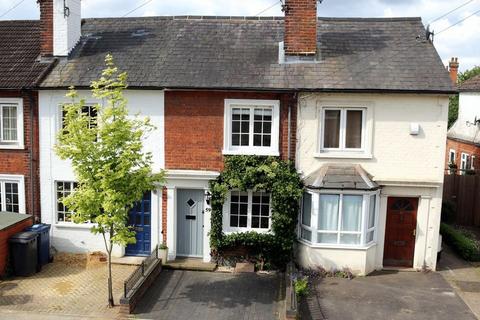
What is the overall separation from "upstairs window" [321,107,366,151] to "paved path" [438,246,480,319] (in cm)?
465

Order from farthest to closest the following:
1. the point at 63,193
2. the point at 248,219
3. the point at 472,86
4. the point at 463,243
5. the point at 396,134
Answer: the point at 472,86
the point at 463,243
the point at 63,193
the point at 248,219
the point at 396,134

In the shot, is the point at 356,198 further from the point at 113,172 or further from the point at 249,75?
the point at 113,172

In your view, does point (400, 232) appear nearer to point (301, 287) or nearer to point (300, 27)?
point (301, 287)

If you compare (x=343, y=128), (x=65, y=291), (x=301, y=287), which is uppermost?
(x=343, y=128)

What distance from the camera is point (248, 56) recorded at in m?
15.7

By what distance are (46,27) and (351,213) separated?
11.4 meters

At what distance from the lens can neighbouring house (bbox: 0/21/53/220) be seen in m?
15.4

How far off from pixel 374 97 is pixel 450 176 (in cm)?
904

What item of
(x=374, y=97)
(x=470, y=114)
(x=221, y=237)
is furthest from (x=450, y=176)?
(x=221, y=237)

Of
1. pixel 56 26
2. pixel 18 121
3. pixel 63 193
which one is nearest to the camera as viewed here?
pixel 18 121

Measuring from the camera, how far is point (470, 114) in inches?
983

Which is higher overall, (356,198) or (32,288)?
(356,198)

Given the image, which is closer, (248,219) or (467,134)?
(248,219)

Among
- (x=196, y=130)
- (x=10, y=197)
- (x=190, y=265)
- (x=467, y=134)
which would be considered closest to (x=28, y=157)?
(x=10, y=197)
